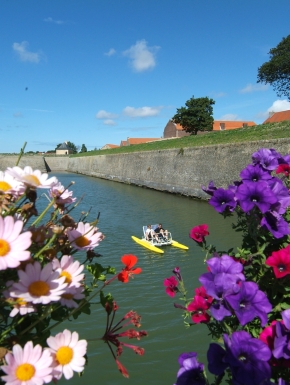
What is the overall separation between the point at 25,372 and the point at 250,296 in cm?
86

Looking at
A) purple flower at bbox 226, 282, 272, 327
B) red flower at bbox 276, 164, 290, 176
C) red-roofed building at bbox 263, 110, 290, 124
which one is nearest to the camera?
purple flower at bbox 226, 282, 272, 327

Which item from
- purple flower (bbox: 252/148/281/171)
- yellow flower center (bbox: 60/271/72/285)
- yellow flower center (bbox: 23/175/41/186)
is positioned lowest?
yellow flower center (bbox: 60/271/72/285)

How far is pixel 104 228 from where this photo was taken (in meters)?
14.4

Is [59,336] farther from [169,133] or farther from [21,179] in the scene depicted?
[169,133]

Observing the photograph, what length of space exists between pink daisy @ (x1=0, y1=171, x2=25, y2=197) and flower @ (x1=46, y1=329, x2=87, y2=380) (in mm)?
456

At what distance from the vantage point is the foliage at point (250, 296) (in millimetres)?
1340

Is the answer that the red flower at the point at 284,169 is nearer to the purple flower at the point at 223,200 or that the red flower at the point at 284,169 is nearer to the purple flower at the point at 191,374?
the purple flower at the point at 223,200

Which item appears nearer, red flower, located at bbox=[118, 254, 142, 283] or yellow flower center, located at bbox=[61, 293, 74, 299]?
yellow flower center, located at bbox=[61, 293, 74, 299]

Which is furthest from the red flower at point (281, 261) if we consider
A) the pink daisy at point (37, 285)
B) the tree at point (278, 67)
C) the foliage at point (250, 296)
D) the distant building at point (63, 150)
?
the distant building at point (63, 150)

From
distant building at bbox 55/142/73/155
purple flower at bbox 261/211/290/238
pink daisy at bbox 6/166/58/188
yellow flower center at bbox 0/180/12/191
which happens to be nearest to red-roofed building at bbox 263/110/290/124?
distant building at bbox 55/142/73/155

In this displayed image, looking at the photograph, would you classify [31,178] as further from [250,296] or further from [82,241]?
[250,296]

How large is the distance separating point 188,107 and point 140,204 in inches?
1299

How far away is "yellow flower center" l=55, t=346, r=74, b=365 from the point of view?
3.74 ft

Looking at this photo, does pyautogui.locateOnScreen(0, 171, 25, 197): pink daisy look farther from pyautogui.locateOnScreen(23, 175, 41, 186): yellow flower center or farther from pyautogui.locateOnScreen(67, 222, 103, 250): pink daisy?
pyautogui.locateOnScreen(67, 222, 103, 250): pink daisy
